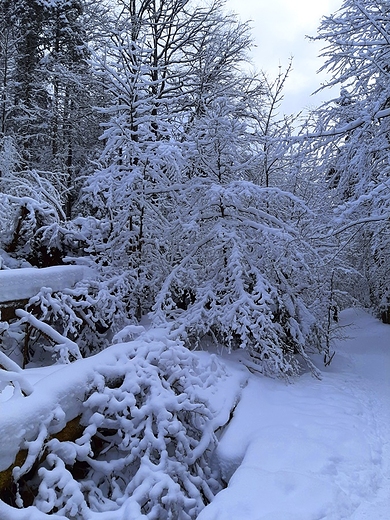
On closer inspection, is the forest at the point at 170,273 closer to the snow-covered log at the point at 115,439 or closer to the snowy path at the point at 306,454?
the snow-covered log at the point at 115,439

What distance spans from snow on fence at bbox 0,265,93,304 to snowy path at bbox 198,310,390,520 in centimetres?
349

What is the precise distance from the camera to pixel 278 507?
3148 mm

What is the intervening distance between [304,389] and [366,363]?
4129 mm

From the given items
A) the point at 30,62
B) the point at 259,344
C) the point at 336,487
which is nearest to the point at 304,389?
the point at 259,344

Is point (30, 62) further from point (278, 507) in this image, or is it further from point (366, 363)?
point (278, 507)

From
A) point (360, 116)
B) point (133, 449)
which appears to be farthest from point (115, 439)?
point (360, 116)

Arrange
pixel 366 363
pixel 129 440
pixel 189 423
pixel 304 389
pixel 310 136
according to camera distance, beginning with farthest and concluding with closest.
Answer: pixel 366 363 → pixel 310 136 → pixel 304 389 → pixel 189 423 → pixel 129 440

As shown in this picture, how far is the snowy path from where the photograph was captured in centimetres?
319

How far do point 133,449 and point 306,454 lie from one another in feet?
5.38

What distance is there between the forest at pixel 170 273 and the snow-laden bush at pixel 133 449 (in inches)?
0.6

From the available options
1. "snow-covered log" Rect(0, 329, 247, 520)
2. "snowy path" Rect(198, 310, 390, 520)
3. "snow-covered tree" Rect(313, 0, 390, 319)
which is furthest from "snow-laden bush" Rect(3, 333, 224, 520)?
"snow-covered tree" Rect(313, 0, 390, 319)

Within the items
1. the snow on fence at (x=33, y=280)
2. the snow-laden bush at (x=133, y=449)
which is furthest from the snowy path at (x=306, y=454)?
the snow on fence at (x=33, y=280)

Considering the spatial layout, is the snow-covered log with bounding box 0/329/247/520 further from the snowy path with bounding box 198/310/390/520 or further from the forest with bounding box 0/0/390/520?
the snowy path with bounding box 198/310/390/520

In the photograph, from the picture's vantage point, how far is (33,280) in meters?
6.65
